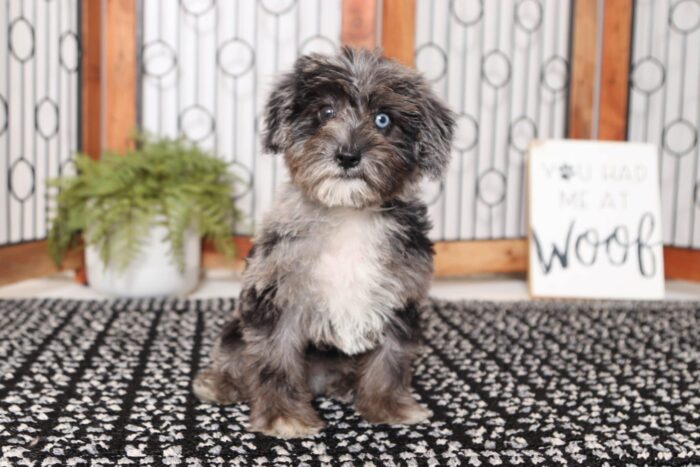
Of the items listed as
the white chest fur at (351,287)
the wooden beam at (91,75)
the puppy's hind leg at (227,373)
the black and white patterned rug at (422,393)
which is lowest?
the black and white patterned rug at (422,393)

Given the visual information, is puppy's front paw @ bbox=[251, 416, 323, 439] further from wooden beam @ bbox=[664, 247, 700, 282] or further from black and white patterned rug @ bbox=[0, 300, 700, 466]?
wooden beam @ bbox=[664, 247, 700, 282]

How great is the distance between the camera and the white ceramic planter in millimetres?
3418

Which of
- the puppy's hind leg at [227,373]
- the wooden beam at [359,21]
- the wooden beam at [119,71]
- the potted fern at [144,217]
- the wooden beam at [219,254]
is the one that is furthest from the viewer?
the wooden beam at [219,254]

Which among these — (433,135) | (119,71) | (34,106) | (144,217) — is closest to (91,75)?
(119,71)

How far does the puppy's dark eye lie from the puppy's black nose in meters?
0.13

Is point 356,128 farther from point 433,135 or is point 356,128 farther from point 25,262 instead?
point 25,262

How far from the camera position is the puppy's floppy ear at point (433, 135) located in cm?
187

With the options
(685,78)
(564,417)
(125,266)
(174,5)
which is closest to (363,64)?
(564,417)

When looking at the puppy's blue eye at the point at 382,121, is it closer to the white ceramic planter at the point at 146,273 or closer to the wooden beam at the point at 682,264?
the white ceramic planter at the point at 146,273

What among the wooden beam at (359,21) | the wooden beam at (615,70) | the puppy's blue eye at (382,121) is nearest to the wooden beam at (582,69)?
the wooden beam at (615,70)

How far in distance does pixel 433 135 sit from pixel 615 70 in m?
2.46

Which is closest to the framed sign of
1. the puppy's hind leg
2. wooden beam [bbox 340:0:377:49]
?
wooden beam [bbox 340:0:377:49]

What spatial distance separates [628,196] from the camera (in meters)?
3.82

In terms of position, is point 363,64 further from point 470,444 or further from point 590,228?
point 590,228
